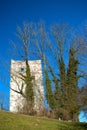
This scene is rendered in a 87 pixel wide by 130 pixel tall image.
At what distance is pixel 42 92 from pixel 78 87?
444cm

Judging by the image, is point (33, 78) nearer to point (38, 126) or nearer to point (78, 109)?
point (78, 109)

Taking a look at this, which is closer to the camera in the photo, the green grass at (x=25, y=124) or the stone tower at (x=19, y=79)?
the green grass at (x=25, y=124)

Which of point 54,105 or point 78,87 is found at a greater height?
point 78,87

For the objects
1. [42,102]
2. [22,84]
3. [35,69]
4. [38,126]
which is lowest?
[38,126]

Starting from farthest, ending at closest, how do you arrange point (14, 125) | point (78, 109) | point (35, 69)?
point (35, 69), point (78, 109), point (14, 125)

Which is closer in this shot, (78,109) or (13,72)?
(78,109)

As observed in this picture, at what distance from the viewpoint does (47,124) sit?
47.9ft

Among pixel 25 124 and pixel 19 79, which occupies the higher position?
pixel 19 79

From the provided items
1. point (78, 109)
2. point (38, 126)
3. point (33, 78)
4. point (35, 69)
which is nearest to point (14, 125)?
point (38, 126)

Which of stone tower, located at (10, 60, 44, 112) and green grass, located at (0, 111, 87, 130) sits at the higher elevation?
stone tower, located at (10, 60, 44, 112)

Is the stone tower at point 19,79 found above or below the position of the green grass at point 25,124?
above

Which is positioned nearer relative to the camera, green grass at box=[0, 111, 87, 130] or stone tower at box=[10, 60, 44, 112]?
green grass at box=[0, 111, 87, 130]

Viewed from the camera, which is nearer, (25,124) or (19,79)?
(25,124)

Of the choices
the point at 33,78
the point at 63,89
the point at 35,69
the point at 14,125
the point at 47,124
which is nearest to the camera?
the point at 14,125
